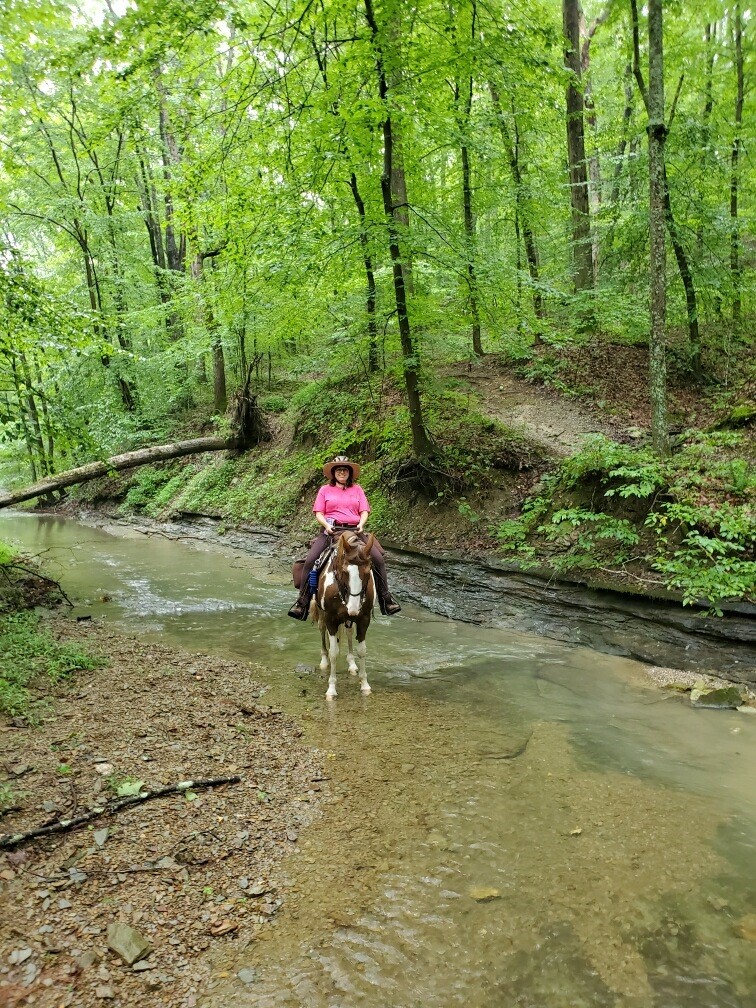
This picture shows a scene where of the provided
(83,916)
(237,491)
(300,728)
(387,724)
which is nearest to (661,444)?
(387,724)

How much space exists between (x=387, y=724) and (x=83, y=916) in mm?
3275

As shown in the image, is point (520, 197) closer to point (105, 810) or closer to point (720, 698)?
point (720, 698)

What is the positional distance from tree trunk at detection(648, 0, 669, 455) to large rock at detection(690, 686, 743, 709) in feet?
14.8

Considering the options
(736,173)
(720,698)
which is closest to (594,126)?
(736,173)

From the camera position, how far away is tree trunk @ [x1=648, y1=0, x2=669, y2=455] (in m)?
9.52

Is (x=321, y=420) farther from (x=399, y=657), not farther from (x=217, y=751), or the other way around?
(x=217, y=751)

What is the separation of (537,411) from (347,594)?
9.42 metres

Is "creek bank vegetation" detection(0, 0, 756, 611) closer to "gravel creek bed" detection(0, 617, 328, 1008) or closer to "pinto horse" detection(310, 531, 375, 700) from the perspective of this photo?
"pinto horse" detection(310, 531, 375, 700)

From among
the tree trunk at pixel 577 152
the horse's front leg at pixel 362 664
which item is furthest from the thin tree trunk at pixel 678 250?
the horse's front leg at pixel 362 664

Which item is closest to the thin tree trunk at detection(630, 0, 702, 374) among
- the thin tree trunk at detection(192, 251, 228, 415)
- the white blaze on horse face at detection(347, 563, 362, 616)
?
the white blaze on horse face at detection(347, 563, 362, 616)

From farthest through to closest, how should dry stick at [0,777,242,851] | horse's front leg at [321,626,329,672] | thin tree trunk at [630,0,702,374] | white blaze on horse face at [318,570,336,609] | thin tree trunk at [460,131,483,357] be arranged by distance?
thin tree trunk at [630,0,702,374], thin tree trunk at [460,131,483,357], horse's front leg at [321,626,329,672], white blaze on horse face at [318,570,336,609], dry stick at [0,777,242,851]

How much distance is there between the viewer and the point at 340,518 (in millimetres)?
8102

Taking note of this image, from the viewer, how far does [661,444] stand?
9.81 meters

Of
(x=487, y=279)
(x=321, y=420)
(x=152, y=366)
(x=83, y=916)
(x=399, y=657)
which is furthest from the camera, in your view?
(x=152, y=366)
